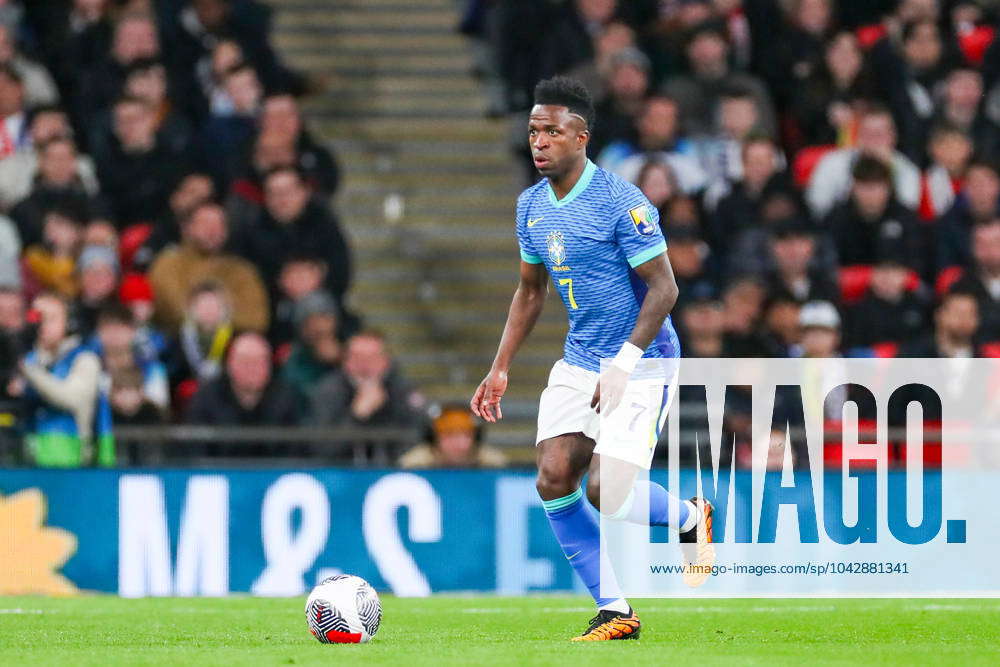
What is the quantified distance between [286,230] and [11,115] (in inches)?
93.7

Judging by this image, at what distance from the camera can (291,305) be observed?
1548 cm

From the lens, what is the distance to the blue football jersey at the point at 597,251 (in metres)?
9.34

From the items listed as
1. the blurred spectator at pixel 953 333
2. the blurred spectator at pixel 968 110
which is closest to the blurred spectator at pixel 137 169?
the blurred spectator at pixel 953 333

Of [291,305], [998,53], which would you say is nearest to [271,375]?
[291,305]

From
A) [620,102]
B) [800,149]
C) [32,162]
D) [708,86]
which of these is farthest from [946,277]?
[32,162]

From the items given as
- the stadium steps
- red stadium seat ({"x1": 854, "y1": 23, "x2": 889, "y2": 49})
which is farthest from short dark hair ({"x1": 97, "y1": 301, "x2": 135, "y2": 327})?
red stadium seat ({"x1": 854, "y1": 23, "x2": 889, "y2": 49})

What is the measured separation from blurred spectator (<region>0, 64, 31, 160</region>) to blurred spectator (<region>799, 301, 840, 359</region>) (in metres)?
6.23

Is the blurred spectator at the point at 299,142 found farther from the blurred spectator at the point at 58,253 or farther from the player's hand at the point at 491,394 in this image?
the player's hand at the point at 491,394

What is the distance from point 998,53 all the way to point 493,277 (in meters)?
4.93

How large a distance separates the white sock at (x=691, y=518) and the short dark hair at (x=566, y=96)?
6.12ft

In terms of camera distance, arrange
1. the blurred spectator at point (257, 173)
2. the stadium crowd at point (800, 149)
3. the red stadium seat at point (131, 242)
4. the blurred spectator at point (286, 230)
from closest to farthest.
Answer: the stadium crowd at point (800, 149), the red stadium seat at point (131, 242), the blurred spectator at point (286, 230), the blurred spectator at point (257, 173)

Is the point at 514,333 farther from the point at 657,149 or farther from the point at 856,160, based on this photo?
the point at 856,160

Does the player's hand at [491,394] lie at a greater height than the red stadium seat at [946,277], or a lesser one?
lesser

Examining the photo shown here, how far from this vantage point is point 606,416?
9.34 metres
